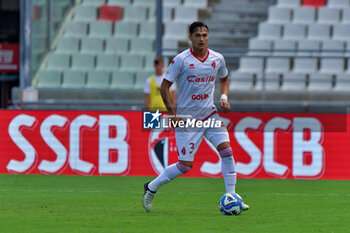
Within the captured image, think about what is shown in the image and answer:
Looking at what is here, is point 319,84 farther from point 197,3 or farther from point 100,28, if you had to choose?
point 100,28

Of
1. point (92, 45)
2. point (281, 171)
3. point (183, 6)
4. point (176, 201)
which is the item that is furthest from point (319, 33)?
point (176, 201)

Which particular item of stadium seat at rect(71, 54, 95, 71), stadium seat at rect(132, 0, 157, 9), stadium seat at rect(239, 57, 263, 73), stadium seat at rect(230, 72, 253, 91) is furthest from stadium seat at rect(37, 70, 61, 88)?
stadium seat at rect(239, 57, 263, 73)

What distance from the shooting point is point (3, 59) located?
2394 centimetres

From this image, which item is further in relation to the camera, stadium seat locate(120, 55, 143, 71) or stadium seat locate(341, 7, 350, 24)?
stadium seat locate(341, 7, 350, 24)

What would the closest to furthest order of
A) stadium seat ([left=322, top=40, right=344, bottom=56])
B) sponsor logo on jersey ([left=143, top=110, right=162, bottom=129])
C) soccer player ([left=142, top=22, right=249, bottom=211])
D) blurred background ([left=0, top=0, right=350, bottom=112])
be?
soccer player ([left=142, top=22, right=249, bottom=211]) → sponsor logo on jersey ([left=143, top=110, right=162, bottom=129]) → blurred background ([left=0, top=0, right=350, bottom=112]) → stadium seat ([left=322, top=40, right=344, bottom=56])

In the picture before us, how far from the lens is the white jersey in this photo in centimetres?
866

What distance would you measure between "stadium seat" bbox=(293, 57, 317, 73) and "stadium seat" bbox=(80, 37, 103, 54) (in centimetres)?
517

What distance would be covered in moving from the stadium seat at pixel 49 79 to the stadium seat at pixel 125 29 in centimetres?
213

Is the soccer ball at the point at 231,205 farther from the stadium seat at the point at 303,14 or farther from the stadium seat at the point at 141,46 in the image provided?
the stadium seat at the point at 303,14

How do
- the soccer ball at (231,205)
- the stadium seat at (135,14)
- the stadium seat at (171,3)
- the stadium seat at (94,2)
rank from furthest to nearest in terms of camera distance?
the stadium seat at (94,2) → the stadium seat at (135,14) → the stadium seat at (171,3) → the soccer ball at (231,205)

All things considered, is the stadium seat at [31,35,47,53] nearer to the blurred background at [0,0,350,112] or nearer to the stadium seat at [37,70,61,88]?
the blurred background at [0,0,350,112]

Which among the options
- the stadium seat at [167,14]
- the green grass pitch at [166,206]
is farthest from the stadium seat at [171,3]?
the green grass pitch at [166,206]

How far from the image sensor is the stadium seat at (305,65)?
66.6ft

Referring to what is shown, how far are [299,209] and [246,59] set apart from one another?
11.4 meters
